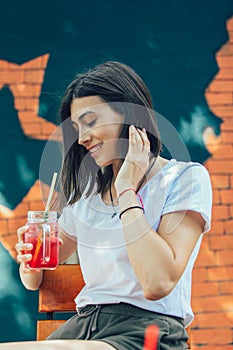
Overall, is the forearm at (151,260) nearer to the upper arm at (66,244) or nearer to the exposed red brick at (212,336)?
the upper arm at (66,244)

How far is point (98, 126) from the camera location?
7.59 feet

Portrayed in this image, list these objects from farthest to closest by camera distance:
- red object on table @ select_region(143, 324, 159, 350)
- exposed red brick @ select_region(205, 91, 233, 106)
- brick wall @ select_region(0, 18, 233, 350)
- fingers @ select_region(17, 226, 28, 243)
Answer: exposed red brick @ select_region(205, 91, 233, 106) < brick wall @ select_region(0, 18, 233, 350) < fingers @ select_region(17, 226, 28, 243) < red object on table @ select_region(143, 324, 159, 350)

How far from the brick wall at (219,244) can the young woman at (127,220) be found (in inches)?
69.3

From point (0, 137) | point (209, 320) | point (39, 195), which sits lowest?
point (209, 320)

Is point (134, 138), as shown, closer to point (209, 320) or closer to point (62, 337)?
point (62, 337)

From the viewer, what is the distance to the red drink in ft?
7.48

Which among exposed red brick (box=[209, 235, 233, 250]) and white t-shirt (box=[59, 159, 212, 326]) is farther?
exposed red brick (box=[209, 235, 233, 250])

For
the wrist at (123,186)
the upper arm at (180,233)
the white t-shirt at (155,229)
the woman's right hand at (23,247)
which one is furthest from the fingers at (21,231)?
the upper arm at (180,233)

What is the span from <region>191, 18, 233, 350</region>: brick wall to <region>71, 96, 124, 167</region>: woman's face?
190 cm

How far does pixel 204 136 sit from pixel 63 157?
177 centimetres

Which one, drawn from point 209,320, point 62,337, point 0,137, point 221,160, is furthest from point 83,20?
point 62,337

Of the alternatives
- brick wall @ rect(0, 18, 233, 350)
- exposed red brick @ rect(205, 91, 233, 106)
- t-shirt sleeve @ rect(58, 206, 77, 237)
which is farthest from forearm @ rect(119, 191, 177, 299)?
exposed red brick @ rect(205, 91, 233, 106)

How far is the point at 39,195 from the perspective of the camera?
4.07 m

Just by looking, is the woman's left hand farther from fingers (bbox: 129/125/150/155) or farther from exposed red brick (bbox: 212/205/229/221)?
exposed red brick (bbox: 212/205/229/221)
